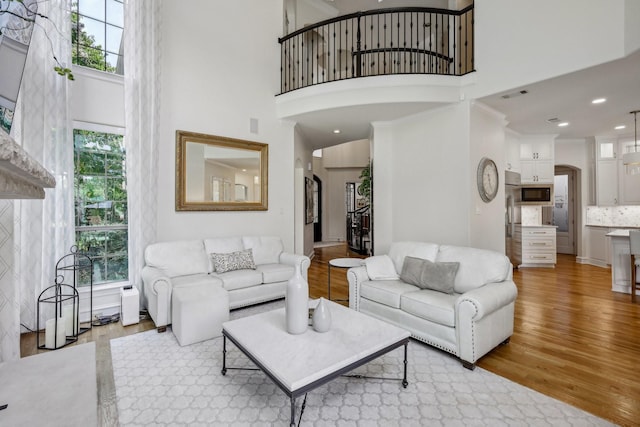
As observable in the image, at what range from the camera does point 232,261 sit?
3.96 meters

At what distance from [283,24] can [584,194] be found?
7695mm

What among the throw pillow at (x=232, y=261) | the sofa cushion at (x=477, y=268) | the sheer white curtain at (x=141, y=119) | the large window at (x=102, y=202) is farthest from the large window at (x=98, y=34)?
the sofa cushion at (x=477, y=268)

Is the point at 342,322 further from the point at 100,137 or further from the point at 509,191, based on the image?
the point at 509,191

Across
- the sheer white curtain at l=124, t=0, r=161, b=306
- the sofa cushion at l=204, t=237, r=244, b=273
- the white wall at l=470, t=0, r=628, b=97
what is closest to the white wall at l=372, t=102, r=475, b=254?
the white wall at l=470, t=0, r=628, b=97

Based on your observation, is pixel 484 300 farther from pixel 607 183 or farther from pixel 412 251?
pixel 607 183

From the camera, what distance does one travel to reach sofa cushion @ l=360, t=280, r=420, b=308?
299 centimetres

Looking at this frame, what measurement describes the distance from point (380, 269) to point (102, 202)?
3562 millimetres

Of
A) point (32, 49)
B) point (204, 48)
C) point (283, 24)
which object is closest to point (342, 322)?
point (32, 49)

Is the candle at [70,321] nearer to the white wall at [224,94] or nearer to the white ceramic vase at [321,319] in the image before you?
the white wall at [224,94]

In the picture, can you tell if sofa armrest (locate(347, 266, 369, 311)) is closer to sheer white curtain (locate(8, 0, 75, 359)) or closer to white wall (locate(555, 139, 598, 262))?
sheer white curtain (locate(8, 0, 75, 359))

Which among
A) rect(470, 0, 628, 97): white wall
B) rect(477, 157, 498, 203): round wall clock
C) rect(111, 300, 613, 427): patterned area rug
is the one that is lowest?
rect(111, 300, 613, 427): patterned area rug

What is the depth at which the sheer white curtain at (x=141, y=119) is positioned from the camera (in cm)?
363

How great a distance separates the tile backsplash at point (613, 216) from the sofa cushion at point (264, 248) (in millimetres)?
7175

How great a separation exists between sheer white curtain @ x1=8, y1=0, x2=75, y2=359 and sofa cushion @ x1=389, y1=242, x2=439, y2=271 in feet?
12.3
